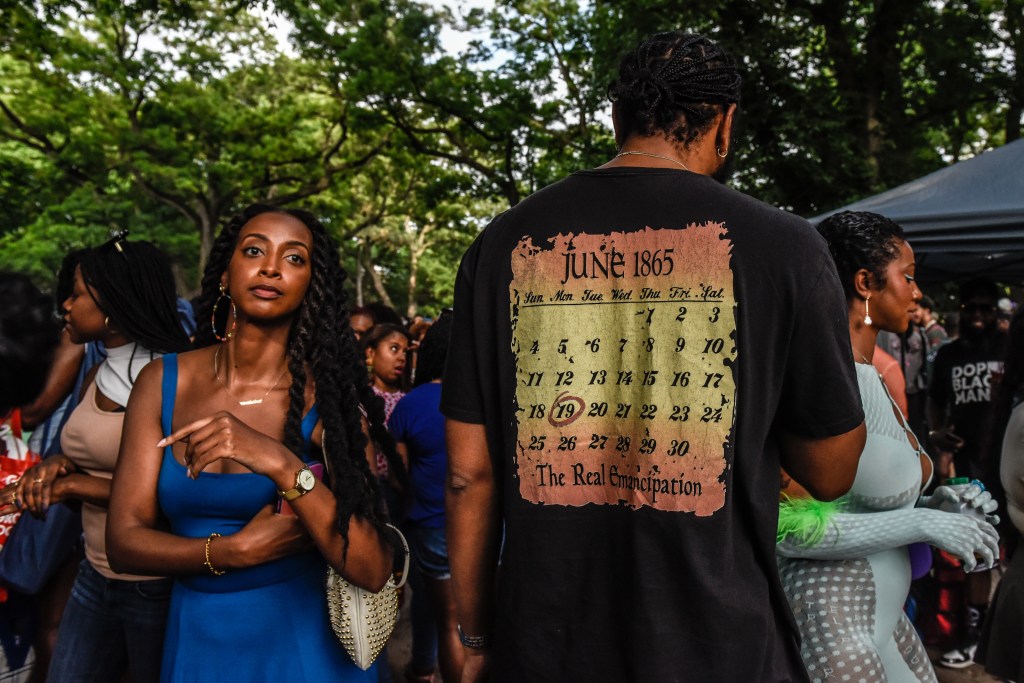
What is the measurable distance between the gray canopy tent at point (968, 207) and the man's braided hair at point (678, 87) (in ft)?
10.4

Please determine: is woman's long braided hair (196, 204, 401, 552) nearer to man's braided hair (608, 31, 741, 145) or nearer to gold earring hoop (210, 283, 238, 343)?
gold earring hoop (210, 283, 238, 343)

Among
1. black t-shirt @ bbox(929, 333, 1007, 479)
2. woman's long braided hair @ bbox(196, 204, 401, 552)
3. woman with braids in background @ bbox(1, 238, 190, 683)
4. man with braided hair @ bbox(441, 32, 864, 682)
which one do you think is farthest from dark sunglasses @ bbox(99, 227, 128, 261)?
black t-shirt @ bbox(929, 333, 1007, 479)

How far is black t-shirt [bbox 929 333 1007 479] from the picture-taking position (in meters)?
5.75

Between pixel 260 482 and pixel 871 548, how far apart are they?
177 cm

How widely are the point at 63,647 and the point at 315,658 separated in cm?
113

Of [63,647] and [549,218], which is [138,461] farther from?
[549,218]

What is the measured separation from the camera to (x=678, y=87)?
163 cm

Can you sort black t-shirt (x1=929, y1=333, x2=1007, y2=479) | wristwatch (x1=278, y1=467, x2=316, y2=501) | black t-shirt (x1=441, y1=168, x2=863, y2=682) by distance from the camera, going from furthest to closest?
black t-shirt (x1=929, y1=333, x2=1007, y2=479)
wristwatch (x1=278, y1=467, x2=316, y2=501)
black t-shirt (x1=441, y1=168, x2=863, y2=682)

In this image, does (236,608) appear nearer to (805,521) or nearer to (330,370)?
(330,370)

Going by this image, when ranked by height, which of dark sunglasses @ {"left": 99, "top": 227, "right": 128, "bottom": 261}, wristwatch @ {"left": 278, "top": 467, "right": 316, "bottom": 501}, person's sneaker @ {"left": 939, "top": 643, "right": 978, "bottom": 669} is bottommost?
person's sneaker @ {"left": 939, "top": 643, "right": 978, "bottom": 669}

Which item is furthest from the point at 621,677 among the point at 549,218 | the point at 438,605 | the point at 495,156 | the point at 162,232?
the point at 162,232

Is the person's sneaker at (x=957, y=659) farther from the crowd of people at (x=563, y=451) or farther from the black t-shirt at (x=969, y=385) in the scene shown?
the crowd of people at (x=563, y=451)

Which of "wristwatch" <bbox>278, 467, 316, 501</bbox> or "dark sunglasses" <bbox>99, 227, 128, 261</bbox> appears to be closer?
"wristwatch" <bbox>278, 467, 316, 501</bbox>

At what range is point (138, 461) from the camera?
214 cm
